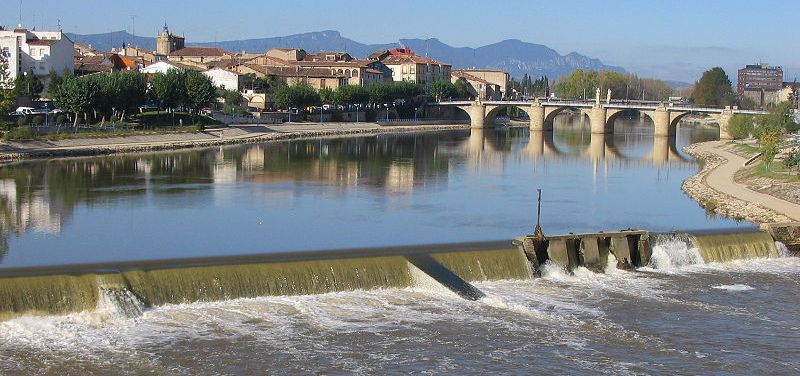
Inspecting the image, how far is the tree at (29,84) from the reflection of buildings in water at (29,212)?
1113 inches

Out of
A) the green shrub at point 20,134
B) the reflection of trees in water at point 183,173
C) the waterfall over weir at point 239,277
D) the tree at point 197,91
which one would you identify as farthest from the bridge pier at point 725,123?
the waterfall over weir at point 239,277

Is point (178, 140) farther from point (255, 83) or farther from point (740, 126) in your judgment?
point (740, 126)

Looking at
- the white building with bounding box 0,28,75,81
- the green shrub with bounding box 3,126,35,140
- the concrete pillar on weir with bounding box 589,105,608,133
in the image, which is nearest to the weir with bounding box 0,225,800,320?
the green shrub with bounding box 3,126,35,140

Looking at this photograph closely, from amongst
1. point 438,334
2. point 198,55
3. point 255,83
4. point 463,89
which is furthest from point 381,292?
point 463,89

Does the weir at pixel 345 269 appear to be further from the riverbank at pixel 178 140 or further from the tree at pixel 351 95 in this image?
the tree at pixel 351 95

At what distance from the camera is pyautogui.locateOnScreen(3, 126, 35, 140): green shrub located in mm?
47469

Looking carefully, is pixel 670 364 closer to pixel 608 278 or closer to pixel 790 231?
pixel 608 278

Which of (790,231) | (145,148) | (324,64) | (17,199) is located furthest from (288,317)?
(324,64)

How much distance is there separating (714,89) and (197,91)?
79927 millimetres

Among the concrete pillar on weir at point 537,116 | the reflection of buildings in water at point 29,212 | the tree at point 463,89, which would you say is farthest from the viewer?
the tree at point 463,89

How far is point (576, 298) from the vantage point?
20281mm

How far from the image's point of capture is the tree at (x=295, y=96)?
78.3 meters

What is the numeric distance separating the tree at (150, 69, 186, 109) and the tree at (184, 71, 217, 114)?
1.02 feet

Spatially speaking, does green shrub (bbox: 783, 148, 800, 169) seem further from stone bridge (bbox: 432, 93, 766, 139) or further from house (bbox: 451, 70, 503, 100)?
house (bbox: 451, 70, 503, 100)
